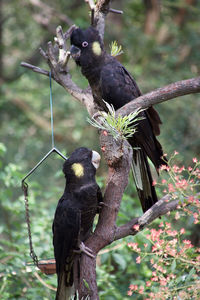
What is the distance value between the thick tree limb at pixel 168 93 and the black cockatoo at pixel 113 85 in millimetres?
341

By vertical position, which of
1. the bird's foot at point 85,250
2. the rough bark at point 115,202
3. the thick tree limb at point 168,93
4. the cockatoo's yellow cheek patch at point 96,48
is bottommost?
the bird's foot at point 85,250

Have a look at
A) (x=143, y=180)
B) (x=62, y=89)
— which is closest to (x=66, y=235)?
(x=143, y=180)

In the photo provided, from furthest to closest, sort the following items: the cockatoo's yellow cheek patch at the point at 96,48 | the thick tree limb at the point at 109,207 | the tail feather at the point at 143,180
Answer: the cockatoo's yellow cheek patch at the point at 96,48
the tail feather at the point at 143,180
the thick tree limb at the point at 109,207

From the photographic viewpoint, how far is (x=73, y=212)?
1.79 meters

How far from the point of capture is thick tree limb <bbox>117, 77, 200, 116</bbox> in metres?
1.78

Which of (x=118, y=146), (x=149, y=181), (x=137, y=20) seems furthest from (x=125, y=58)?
(x=118, y=146)

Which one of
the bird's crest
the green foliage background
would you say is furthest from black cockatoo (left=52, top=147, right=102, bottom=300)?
the green foliage background

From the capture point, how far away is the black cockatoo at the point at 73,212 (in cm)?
177

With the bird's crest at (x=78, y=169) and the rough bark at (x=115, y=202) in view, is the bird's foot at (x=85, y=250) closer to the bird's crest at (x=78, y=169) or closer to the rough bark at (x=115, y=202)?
the rough bark at (x=115, y=202)

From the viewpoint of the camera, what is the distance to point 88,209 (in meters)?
1.83

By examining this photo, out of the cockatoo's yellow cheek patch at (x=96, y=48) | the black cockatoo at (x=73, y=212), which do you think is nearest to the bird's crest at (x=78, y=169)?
the black cockatoo at (x=73, y=212)

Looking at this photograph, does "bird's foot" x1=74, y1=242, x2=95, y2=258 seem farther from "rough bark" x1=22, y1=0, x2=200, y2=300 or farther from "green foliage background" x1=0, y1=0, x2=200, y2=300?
"green foliage background" x1=0, y1=0, x2=200, y2=300

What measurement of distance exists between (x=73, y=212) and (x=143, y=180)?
58cm

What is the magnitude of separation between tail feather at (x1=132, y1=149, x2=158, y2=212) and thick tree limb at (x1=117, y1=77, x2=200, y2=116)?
48cm
